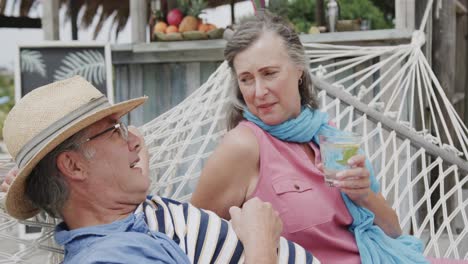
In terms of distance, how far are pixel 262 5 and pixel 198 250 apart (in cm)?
148

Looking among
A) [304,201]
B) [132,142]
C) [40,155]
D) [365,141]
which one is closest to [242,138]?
[304,201]

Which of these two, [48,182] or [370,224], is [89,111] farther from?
[370,224]

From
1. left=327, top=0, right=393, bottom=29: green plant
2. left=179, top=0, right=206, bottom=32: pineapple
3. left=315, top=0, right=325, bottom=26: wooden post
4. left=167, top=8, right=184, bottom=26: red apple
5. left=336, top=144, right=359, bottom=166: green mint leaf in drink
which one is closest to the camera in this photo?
left=336, top=144, right=359, bottom=166: green mint leaf in drink

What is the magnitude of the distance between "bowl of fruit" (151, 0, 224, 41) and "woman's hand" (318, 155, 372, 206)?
272 cm

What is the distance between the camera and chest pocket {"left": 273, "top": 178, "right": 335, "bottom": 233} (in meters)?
1.70

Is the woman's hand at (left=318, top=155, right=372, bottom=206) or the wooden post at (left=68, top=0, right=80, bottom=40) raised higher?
the wooden post at (left=68, top=0, right=80, bottom=40)

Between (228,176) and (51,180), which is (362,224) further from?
(51,180)

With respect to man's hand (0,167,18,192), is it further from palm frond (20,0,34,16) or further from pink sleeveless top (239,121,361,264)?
palm frond (20,0,34,16)

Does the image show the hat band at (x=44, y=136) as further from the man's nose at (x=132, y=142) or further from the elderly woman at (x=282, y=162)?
the elderly woman at (x=282, y=162)

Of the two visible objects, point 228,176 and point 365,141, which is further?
point 365,141

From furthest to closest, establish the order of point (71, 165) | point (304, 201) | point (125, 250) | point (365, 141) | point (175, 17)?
point (175, 17) < point (365, 141) < point (304, 201) < point (71, 165) < point (125, 250)

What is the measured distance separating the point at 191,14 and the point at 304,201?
10.2 feet

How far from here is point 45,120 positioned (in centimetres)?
142

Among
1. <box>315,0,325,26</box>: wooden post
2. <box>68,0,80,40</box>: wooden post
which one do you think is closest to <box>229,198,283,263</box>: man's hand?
<box>315,0,325,26</box>: wooden post
